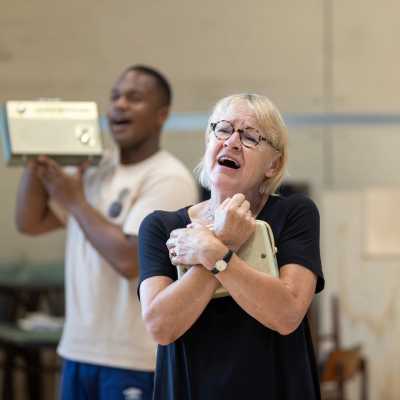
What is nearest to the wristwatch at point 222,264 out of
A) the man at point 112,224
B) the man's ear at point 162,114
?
the man at point 112,224

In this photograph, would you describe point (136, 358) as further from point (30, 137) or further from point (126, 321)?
point (30, 137)

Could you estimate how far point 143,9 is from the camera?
554 centimetres

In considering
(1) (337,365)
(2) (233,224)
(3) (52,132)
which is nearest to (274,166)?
(2) (233,224)

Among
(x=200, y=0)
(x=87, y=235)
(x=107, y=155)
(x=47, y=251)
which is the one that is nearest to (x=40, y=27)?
(x=200, y=0)

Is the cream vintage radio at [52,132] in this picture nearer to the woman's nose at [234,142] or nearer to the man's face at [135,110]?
the man's face at [135,110]

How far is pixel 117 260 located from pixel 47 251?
111 inches

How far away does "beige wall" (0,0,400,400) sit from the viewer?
5.52 metres

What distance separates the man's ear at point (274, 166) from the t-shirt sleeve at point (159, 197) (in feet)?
2.93

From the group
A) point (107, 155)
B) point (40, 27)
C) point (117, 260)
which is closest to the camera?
point (117, 260)

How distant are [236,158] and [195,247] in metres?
0.23

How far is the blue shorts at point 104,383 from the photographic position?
274 centimetres

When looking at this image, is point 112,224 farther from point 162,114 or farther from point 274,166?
point 274,166

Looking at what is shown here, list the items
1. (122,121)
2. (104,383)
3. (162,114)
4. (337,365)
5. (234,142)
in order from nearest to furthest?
1. (234,142)
2. (104,383)
3. (122,121)
4. (162,114)
5. (337,365)

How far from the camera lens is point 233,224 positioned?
1.79m
